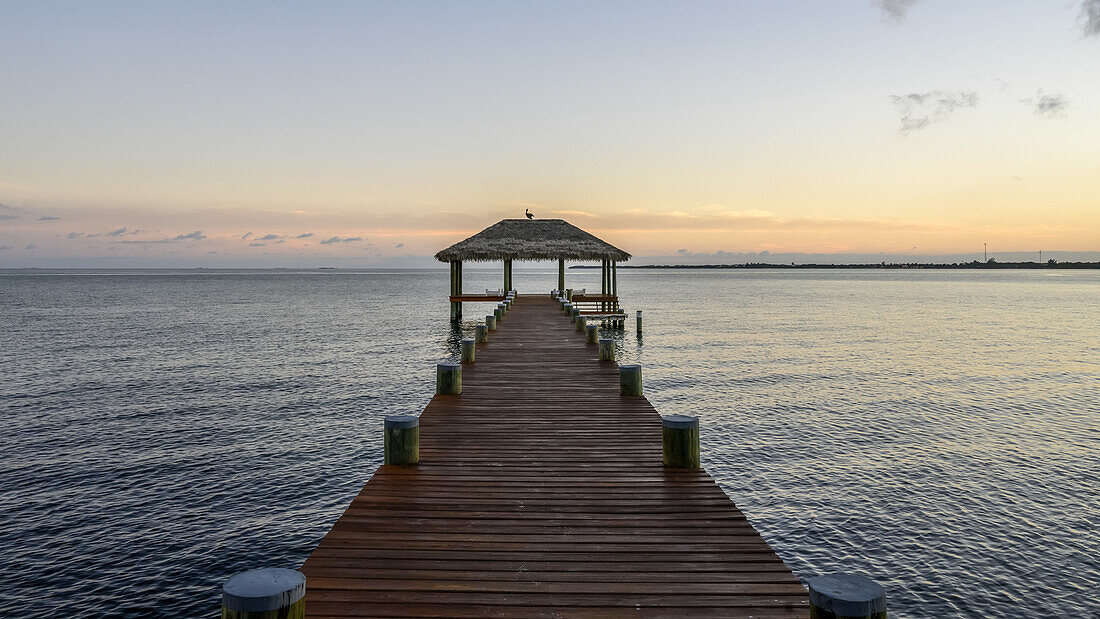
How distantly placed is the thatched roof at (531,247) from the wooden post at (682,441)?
93.5 feet

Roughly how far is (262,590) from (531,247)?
33.0 meters

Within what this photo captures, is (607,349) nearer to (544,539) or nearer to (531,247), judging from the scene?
(544,539)

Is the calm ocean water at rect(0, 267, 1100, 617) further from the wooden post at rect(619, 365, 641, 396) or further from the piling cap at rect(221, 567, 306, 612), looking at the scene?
the piling cap at rect(221, 567, 306, 612)

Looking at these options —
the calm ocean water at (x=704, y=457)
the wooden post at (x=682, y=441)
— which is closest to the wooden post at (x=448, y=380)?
the calm ocean water at (x=704, y=457)

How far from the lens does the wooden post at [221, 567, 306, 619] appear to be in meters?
3.15

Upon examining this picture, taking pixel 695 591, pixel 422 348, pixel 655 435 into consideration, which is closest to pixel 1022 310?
pixel 422 348

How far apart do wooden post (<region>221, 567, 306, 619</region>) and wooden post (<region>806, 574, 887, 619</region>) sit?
246 cm

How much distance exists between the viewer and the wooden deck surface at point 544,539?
12.9 feet

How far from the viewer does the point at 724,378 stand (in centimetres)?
2153

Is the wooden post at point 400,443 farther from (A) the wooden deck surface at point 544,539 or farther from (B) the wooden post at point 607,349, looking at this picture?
(B) the wooden post at point 607,349

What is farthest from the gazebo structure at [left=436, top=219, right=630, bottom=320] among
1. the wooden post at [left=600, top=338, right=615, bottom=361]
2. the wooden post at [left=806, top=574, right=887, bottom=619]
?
the wooden post at [left=806, top=574, right=887, bottom=619]

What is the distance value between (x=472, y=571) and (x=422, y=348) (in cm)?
2553

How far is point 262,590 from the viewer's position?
320 centimetres

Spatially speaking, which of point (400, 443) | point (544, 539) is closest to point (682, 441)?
point (544, 539)
